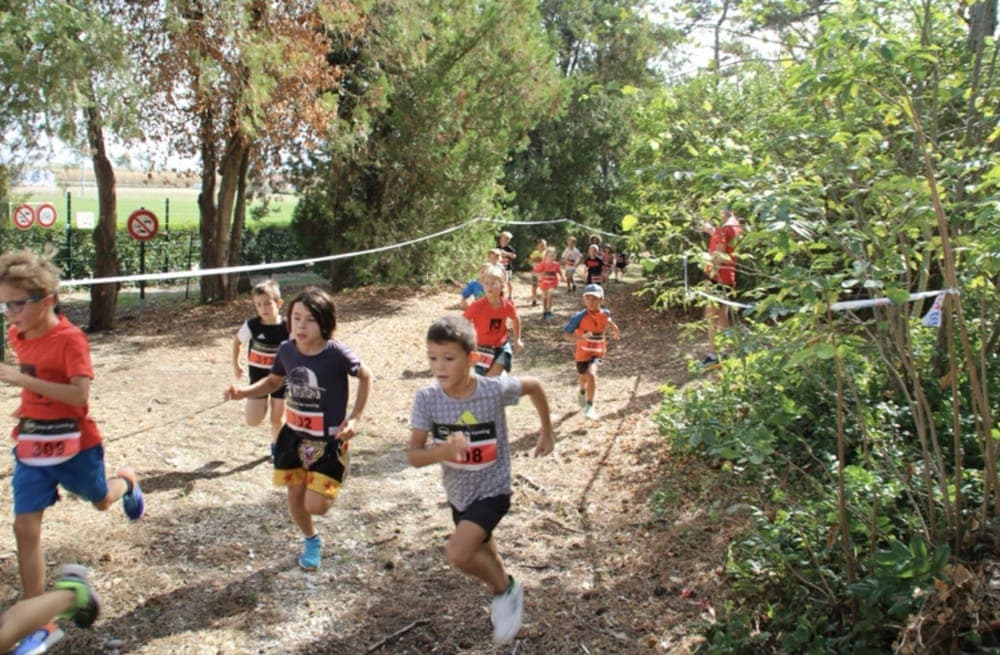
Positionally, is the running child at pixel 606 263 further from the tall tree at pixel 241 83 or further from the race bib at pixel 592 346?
the race bib at pixel 592 346

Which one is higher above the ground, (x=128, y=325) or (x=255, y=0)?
(x=255, y=0)

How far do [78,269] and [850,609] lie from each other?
70.6 feet

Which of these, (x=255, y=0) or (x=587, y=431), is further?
(x=255, y=0)

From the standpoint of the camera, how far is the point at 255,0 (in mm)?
13141

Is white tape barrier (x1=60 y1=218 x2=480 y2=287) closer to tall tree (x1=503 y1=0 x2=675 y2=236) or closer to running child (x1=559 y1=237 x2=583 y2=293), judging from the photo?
running child (x1=559 y1=237 x2=583 y2=293)

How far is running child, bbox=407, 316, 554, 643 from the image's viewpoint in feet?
12.8

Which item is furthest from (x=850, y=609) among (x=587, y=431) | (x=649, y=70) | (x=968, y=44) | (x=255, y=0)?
(x=649, y=70)

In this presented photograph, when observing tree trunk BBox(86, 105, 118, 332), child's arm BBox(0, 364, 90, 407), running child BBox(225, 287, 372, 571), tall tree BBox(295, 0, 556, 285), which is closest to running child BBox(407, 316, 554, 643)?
running child BBox(225, 287, 372, 571)

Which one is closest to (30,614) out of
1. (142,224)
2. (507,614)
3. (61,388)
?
(61,388)

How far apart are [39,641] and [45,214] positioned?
18.5 meters

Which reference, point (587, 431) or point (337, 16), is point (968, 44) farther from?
point (337, 16)

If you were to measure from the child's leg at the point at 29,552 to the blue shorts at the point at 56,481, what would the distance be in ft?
0.14

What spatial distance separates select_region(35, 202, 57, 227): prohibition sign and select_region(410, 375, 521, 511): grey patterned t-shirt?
729 inches

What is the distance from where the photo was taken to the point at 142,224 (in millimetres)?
15844
